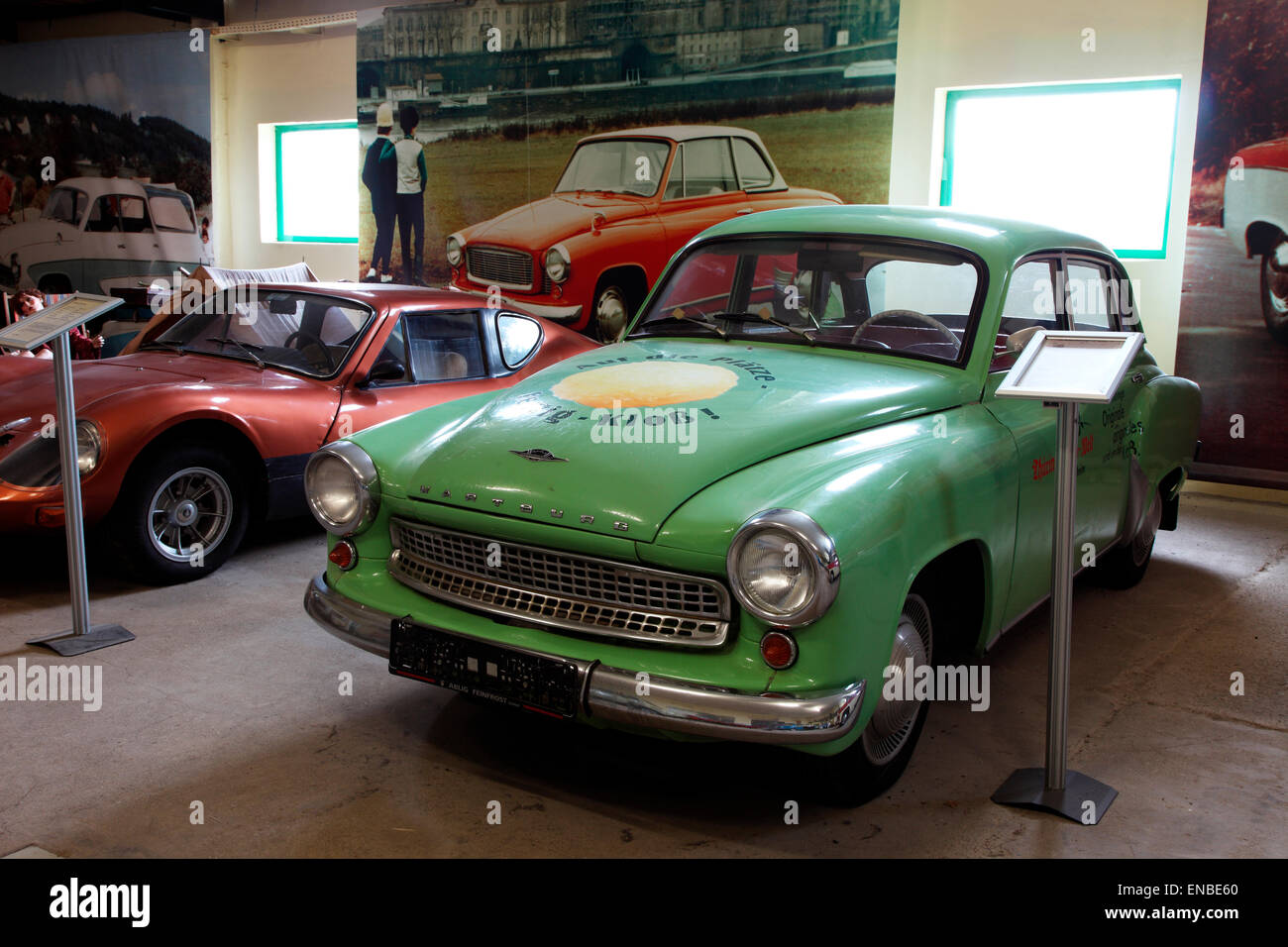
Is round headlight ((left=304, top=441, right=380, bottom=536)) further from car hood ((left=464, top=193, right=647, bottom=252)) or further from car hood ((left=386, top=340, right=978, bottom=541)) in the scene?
car hood ((left=464, top=193, right=647, bottom=252))

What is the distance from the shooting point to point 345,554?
3.06 m

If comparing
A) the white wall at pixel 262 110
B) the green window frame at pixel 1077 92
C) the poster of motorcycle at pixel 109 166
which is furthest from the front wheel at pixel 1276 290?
the poster of motorcycle at pixel 109 166

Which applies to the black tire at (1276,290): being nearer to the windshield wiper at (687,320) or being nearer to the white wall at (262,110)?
the windshield wiper at (687,320)

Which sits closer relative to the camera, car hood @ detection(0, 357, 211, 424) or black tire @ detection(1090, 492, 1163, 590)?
car hood @ detection(0, 357, 211, 424)

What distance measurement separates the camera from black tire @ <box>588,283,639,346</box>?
757 cm

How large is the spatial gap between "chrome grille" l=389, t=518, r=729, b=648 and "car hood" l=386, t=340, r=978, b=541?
0.38 feet

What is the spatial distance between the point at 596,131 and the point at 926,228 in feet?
18.7

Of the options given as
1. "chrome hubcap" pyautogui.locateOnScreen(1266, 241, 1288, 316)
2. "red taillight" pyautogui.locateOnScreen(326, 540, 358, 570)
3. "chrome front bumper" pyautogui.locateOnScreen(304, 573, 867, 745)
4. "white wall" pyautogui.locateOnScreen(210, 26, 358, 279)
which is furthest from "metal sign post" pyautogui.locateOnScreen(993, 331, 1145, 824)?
"white wall" pyautogui.locateOnScreen(210, 26, 358, 279)

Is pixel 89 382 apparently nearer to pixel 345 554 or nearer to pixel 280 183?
pixel 345 554

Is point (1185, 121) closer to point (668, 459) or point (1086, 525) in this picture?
point (1086, 525)

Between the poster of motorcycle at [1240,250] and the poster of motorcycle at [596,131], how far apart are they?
2.08 metres

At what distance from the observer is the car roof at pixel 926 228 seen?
3.46 metres

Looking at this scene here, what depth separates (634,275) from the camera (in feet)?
25.0

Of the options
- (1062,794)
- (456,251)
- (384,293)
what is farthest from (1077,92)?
(1062,794)
